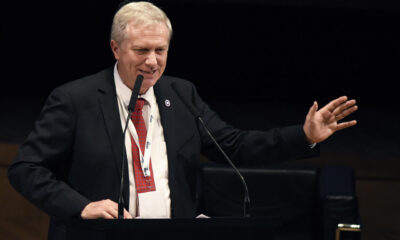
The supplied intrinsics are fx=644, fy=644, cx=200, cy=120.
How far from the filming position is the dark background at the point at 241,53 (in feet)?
15.3

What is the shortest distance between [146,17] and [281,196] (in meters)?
1.04

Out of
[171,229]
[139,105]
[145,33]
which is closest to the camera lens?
[171,229]

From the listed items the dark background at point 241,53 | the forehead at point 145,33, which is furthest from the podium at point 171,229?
the dark background at point 241,53

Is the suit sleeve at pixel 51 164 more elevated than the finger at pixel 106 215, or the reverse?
the suit sleeve at pixel 51 164

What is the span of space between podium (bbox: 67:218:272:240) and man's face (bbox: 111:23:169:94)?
1.41 feet

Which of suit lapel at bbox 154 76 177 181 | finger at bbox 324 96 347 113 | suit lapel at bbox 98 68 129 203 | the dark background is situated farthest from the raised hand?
the dark background

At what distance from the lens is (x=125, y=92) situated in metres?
1.54

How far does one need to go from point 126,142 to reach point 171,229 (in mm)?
388

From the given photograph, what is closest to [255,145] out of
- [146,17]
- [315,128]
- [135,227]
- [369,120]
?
[315,128]

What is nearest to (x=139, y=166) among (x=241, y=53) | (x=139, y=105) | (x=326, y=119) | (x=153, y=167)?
(x=153, y=167)

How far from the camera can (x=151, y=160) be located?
4.91ft

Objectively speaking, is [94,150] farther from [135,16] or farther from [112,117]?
[135,16]

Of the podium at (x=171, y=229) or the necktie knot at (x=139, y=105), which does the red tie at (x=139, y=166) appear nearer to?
the necktie knot at (x=139, y=105)

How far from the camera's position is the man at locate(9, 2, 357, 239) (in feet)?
4.69
